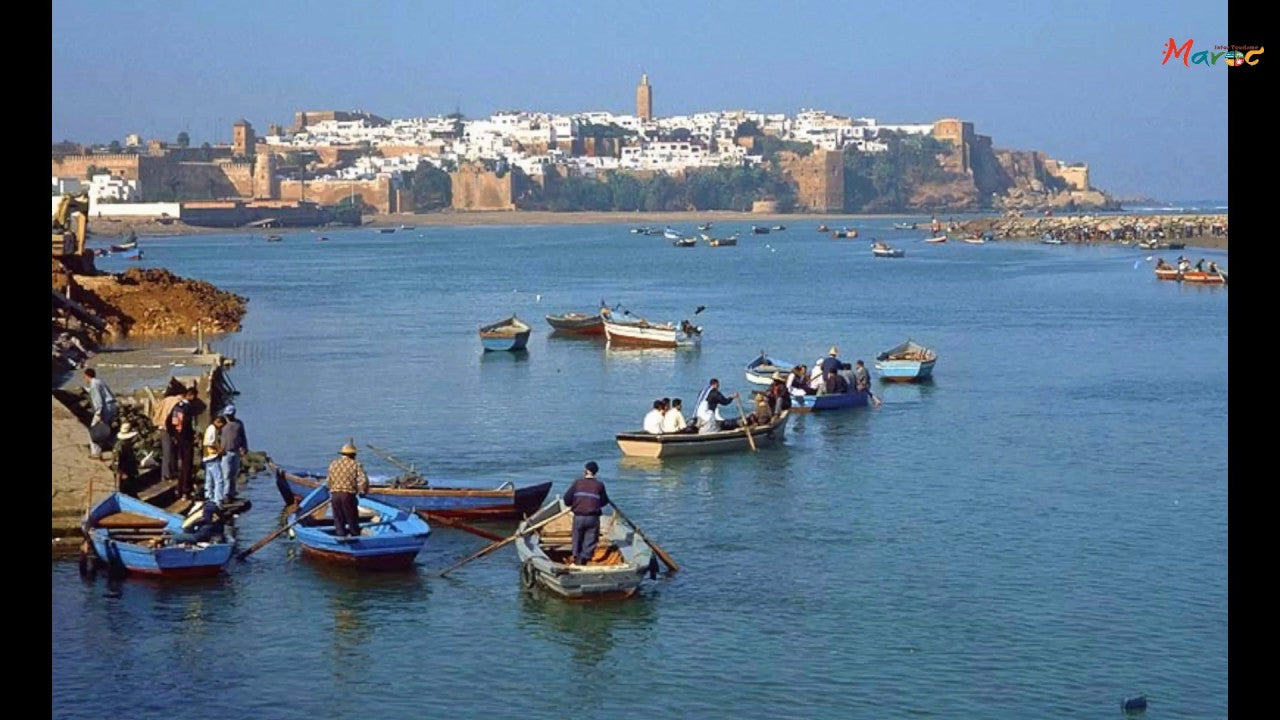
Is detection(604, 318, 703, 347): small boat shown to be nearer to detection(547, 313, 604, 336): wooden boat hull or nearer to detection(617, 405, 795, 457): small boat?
detection(547, 313, 604, 336): wooden boat hull

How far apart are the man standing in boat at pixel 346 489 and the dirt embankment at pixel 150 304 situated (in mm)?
21304

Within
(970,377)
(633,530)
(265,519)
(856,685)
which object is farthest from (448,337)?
(856,685)

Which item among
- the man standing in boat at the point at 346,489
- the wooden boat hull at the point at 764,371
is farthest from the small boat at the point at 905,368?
the man standing in boat at the point at 346,489

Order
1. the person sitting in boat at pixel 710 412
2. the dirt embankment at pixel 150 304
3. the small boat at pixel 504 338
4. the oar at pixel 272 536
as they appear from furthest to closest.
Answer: the small boat at pixel 504 338, the dirt embankment at pixel 150 304, the person sitting in boat at pixel 710 412, the oar at pixel 272 536

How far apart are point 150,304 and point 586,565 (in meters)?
30.9

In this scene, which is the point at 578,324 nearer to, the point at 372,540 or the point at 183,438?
the point at 183,438

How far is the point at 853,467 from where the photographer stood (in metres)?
24.2

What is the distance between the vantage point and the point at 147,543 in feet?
53.5

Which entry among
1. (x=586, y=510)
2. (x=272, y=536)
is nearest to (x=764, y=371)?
(x=272, y=536)

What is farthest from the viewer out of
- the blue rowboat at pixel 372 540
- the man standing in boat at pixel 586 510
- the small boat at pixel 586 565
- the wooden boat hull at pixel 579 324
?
the wooden boat hull at pixel 579 324

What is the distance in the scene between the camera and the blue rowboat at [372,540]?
16.8 m

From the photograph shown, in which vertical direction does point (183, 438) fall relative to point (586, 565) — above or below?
above

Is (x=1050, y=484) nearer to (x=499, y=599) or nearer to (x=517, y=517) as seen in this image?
(x=517, y=517)

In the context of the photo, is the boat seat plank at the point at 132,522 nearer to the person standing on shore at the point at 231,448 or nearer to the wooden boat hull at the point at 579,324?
the person standing on shore at the point at 231,448
